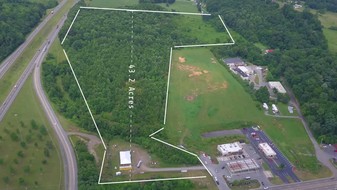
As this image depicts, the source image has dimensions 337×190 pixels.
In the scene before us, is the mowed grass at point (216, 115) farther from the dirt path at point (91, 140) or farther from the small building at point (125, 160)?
the dirt path at point (91, 140)

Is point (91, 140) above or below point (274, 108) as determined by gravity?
above

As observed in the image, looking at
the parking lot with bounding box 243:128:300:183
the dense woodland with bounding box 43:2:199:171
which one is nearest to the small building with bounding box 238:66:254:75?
the dense woodland with bounding box 43:2:199:171

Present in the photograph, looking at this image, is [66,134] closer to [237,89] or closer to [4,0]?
[237,89]

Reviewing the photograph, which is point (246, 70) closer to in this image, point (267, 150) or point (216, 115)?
point (216, 115)

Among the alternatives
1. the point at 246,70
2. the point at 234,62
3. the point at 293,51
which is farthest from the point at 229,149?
the point at 293,51

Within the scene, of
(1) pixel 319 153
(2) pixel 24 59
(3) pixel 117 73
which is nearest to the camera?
(1) pixel 319 153
